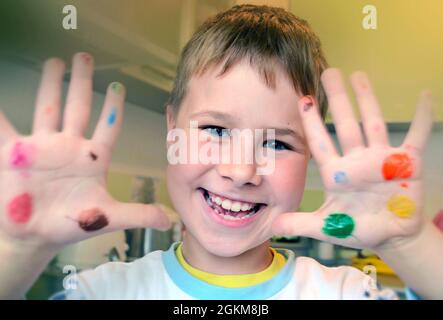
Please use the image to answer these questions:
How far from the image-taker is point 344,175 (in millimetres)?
610

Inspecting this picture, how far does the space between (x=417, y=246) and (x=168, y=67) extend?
1.45ft

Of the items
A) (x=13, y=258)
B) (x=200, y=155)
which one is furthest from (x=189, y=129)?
(x=13, y=258)

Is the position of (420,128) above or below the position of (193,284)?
above

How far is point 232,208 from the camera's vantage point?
0.67 metres

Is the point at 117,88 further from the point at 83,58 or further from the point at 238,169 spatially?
the point at 238,169

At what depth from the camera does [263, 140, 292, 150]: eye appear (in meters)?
0.64

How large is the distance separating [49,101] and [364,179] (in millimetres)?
421

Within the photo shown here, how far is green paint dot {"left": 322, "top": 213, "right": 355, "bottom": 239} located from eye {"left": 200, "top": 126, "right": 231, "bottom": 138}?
0.18 meters

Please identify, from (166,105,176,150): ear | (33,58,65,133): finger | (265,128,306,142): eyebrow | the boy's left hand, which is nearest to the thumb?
the boy's left hand

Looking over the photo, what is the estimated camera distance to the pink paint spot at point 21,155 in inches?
23.3

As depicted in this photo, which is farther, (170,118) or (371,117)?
(170,118)

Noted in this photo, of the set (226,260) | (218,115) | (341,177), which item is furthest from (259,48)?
(226,260)

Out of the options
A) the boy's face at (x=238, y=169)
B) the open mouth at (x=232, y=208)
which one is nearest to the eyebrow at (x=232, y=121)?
the boy's face at (x=238, y=169)

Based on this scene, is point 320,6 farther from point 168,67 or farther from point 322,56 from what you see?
point 168,67
